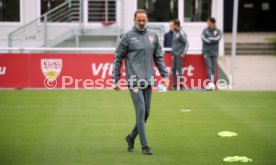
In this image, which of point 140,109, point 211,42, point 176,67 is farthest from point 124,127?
point 211,42

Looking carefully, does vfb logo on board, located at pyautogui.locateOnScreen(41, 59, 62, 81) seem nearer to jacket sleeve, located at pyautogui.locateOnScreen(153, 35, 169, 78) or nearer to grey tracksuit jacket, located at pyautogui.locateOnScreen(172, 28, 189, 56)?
grey tracksuit jacket, located at pyautogui.locateOnScreen(172, 28, 189, 56)

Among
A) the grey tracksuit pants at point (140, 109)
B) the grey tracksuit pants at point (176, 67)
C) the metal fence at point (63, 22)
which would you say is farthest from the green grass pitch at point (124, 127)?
the metal fence at point (63, 22)

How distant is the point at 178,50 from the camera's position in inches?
771

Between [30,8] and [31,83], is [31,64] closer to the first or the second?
[31,83]

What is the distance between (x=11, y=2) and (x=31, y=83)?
794 centimetres

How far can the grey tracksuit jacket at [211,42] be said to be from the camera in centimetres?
1978

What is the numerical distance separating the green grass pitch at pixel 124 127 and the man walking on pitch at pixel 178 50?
80 centimetres

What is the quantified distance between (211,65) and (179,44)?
1049 mm

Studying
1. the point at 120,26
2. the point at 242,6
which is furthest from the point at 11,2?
the point at 242,6

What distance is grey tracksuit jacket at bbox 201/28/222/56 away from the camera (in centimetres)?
1978

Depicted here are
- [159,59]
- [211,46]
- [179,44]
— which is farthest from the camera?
[211,46]

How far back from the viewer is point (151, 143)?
1144 centimetres

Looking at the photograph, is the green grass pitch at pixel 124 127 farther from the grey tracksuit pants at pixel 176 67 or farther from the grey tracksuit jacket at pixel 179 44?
the grey tracksuit jacket at pixel 179 44

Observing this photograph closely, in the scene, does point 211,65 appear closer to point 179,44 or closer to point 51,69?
point 179,44
